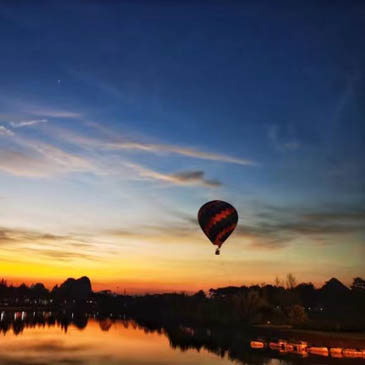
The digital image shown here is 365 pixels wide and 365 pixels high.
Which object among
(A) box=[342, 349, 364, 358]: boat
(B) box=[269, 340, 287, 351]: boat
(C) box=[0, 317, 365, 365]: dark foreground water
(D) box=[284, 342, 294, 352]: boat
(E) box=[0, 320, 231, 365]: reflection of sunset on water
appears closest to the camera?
(A) box=[342, 349, 364, 358]: boat

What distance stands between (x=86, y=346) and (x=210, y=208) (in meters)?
21.7

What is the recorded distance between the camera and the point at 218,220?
52.8 metres

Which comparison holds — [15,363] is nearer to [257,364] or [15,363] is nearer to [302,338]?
[257,364]

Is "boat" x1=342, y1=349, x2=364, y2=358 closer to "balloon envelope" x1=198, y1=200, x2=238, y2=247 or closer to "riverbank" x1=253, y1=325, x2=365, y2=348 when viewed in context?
"riverbank" x1=253, y1=325, x2=365, y2=348

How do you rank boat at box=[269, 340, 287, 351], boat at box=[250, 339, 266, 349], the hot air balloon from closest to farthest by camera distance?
boat at box=[269, 340, 287, 351], boat at box=[250, 339, 266, 349], the hot air balloon

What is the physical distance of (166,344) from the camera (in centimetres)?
6078

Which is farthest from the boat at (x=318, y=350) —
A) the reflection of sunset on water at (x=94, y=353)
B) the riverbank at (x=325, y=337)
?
the reflection of sunset on water at (x=94, y=353)

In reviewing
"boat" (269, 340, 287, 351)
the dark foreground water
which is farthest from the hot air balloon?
"boat" (269, 340, 287, 351)

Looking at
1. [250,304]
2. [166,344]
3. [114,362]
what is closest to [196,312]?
[250,304]

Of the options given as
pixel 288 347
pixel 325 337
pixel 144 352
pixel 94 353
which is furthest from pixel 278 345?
pixel 94 353

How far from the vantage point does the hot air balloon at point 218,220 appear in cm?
5278

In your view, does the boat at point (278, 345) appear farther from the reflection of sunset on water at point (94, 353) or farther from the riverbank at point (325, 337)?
the reflection of sunset on water at point (94, 353)

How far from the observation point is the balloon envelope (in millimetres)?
52781

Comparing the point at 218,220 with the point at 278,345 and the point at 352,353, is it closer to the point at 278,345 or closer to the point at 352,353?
the point at 278,345
